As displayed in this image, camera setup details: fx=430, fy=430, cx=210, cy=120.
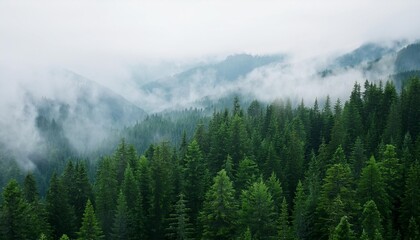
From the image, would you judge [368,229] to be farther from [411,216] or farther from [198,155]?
[198,155]

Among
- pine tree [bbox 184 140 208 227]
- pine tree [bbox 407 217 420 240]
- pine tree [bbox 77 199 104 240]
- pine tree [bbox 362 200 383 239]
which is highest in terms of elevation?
pine tree [bbox 184 140 208 227]

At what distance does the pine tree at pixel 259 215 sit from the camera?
42.6m

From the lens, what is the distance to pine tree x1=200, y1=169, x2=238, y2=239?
43.2 metres

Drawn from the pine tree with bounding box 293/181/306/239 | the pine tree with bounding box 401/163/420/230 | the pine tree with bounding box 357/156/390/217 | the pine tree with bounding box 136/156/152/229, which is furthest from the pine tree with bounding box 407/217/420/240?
the pine tree with bounding box 136/156/152/229

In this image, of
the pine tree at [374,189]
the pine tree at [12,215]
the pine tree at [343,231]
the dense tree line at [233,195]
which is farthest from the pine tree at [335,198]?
the pine tree at [12,215]

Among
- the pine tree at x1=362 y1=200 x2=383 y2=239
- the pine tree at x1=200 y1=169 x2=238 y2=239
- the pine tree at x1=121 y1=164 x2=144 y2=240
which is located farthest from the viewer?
the pine tree at x1=121 y1=164 x2=144 y2=240

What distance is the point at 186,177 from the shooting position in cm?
5762

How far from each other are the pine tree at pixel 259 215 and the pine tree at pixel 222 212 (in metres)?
1.34

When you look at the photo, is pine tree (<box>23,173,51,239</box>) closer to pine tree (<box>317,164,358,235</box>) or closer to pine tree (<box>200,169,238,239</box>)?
pine tree (<box>200,169,238,239</box>)

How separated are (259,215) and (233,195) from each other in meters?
7.70

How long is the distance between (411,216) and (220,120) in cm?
4341

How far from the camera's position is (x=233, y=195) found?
50219 millimetres

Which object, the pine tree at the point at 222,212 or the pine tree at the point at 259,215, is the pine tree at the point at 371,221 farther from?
the pine tree at the point at 222,212

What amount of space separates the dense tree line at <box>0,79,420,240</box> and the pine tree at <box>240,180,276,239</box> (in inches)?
3.9
